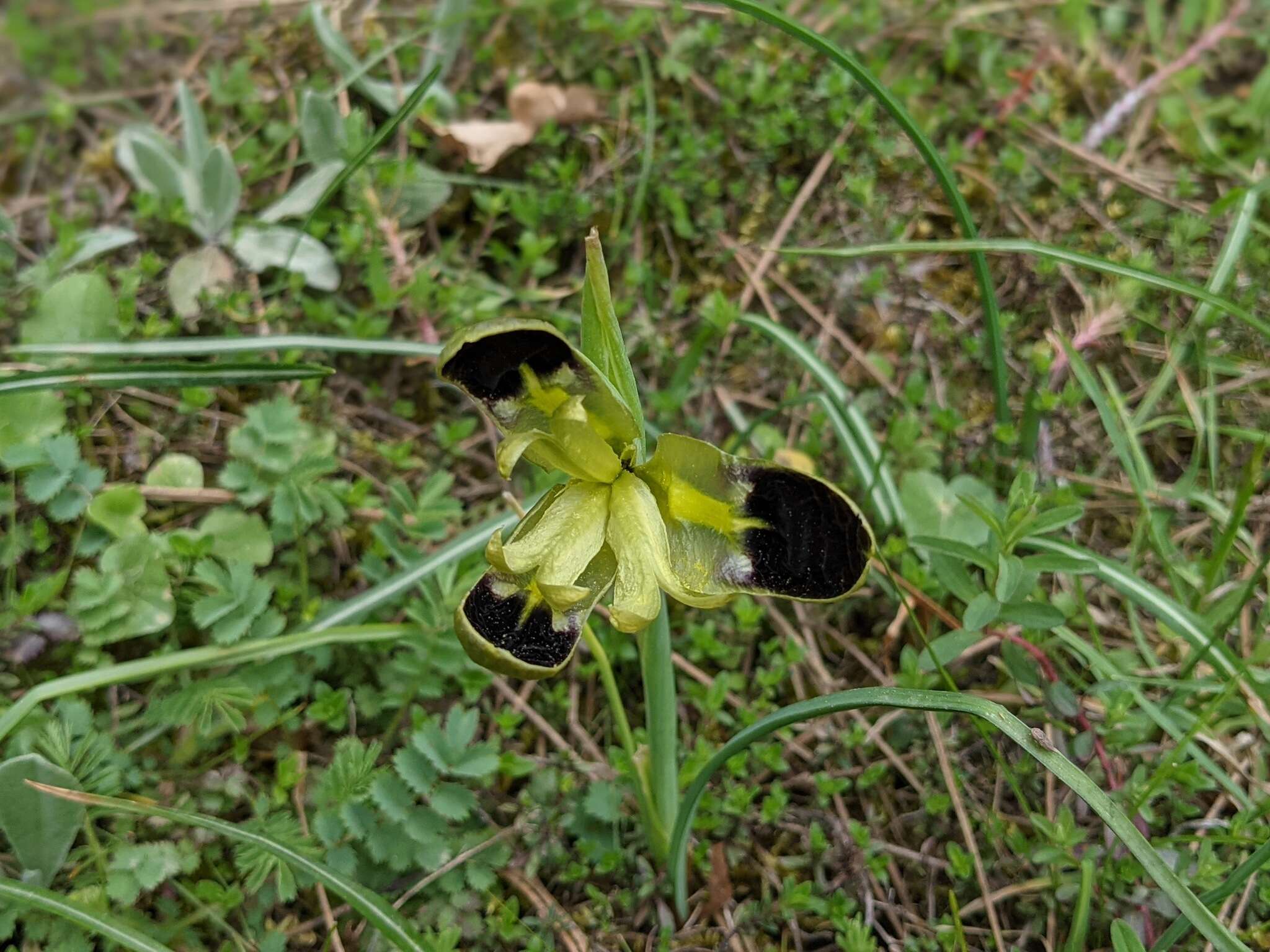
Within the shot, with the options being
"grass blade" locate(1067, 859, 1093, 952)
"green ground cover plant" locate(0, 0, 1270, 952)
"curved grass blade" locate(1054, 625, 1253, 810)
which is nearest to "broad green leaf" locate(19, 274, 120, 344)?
"green ground cover plant" locate(0, 0, 1270, 952)

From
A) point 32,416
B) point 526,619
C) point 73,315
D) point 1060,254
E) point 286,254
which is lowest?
point 32,416

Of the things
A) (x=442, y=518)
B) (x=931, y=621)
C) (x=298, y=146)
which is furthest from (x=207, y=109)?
(x=931, y=621)

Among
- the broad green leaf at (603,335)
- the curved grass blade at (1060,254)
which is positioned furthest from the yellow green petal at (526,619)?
the curved grass blade at (1060,254)

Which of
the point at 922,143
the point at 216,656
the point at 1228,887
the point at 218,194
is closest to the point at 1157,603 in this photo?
the point at 1228,887

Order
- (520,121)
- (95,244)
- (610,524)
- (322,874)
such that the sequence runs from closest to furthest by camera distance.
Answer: (610,524) → (322,874) → (95,244) → (520,121)

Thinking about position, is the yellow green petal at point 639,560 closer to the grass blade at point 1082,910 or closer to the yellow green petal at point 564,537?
the yellow green petal at point 564,537

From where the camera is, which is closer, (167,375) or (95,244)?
(167,375)

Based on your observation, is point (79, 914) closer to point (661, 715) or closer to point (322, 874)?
point (322, 874)

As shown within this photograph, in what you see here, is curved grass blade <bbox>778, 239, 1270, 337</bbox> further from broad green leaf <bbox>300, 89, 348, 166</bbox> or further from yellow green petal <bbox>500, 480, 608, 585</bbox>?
broad green leaf <bbox>300, 89, 348, 166</bbox>
